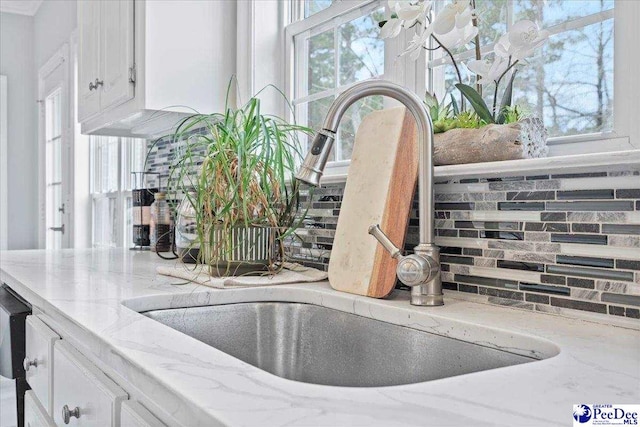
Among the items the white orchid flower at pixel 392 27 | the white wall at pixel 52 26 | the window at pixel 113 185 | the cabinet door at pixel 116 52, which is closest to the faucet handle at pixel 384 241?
the white orchid flower at pixel 392 27

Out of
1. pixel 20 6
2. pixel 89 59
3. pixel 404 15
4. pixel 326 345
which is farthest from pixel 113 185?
pixel 404 15

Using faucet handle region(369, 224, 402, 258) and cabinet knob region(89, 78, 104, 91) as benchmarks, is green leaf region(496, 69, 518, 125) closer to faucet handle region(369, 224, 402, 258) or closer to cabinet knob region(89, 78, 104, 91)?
faucet handle region(369, 224, 402, 258)

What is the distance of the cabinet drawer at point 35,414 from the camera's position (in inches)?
50.2

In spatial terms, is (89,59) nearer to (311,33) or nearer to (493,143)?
(311,33)

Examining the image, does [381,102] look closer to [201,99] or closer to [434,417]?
[201,99]

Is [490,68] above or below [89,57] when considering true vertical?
below

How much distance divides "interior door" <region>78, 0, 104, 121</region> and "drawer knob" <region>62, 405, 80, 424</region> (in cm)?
172

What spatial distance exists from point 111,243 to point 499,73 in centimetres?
304

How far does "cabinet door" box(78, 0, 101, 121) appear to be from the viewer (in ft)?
8.35

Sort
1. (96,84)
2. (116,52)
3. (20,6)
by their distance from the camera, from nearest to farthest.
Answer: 1. (116,52)
2. (96,84)
3. (20,6)

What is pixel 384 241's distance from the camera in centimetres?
116

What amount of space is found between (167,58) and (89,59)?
2.37 feet

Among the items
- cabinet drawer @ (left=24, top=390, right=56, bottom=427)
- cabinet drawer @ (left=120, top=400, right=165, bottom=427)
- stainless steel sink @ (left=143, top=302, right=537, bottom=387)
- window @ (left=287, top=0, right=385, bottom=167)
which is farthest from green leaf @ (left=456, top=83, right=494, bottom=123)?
cabinet drawer @ (left=24, top=390, right=56, bottom=427)

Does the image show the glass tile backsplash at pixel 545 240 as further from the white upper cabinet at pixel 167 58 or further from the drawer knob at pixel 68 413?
the white upper cabinet at pixel 167 58
